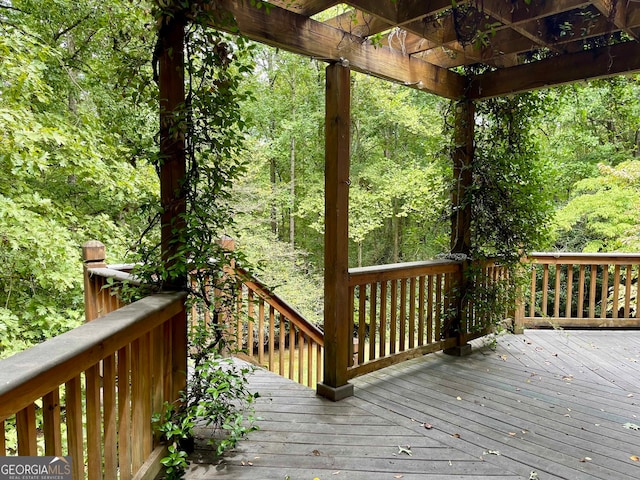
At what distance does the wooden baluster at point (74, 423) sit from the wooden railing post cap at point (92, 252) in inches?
71.3

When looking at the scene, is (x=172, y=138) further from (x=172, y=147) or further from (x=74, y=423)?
(x=74, y=423)

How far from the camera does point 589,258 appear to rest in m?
4.36

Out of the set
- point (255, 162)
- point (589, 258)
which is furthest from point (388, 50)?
point (255, 162)

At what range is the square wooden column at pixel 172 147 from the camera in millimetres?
1917

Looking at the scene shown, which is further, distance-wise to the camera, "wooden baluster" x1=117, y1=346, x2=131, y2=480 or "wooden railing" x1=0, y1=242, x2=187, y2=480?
"wooden baluster" x1=117, y1=346, x2=131, y2=480

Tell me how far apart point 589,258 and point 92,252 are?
189 inches

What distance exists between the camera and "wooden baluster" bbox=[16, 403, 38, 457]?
951 mm

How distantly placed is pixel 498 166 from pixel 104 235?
5065mm

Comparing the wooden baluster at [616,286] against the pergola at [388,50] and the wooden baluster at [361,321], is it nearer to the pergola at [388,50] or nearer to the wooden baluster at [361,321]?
the pergola at [388,50]

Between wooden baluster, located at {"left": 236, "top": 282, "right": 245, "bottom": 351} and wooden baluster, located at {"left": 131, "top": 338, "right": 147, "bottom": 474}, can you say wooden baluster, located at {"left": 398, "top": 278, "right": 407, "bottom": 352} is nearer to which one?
wooden baluster, located at {"left": 236, "top": 282, "right": 245, "bottom": 351}

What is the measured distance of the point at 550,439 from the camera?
2.29 m

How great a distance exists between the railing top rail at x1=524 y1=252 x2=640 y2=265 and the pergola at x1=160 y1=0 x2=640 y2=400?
1.96 m

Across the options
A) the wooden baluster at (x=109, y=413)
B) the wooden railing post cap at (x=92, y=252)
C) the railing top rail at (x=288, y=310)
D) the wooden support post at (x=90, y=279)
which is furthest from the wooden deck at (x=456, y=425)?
the wooden railing post cap at (x=92, y=252)

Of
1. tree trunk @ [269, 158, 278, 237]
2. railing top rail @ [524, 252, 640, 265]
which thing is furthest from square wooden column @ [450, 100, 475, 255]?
tree trunk @ [269, 158, 278, 237]
